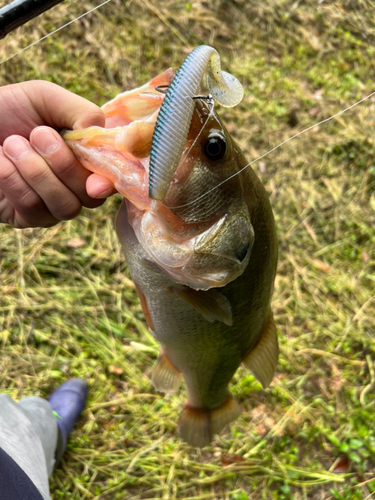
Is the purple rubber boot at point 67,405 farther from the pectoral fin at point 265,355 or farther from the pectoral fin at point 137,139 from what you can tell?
the pectoral fin at point 137,139

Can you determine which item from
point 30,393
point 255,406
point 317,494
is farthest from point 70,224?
point 317,494

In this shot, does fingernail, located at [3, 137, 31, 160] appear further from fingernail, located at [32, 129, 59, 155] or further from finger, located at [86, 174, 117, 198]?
finger, located at [86, 174, 117, 198]

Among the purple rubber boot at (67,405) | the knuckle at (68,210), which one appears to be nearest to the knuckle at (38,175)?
the knuckle at (68,210)

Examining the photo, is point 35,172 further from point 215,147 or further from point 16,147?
point 215,147

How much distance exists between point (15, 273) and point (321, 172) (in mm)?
2587

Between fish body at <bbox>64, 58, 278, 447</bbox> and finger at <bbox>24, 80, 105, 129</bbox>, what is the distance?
74 millimetres

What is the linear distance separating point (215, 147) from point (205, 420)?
152 cm

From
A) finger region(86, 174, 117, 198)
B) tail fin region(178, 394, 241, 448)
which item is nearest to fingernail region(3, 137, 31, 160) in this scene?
finger region(86, 174, 117, 198)

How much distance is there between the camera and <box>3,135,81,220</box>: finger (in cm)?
113

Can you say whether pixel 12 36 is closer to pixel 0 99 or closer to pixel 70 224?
pixel 70 224

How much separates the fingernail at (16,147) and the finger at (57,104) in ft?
0.40

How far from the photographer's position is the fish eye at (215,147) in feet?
3.33

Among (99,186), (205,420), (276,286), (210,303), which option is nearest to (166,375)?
(205,420)

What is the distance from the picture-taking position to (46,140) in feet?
3.57
